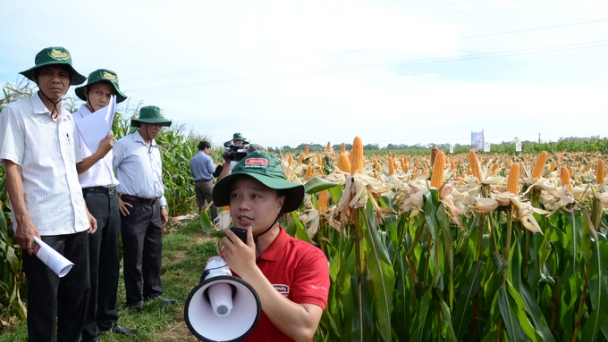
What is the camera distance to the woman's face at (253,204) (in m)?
1.52

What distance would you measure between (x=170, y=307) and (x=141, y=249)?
2.32ft

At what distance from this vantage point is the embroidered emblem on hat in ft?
5.03

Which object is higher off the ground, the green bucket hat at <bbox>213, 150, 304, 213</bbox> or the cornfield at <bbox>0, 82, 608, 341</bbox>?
the green bucket hat at <bbox>213, 150, 304, 213</bbox>

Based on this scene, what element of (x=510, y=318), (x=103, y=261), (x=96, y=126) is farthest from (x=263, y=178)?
(x=103, y=261)

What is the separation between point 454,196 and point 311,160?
291cm

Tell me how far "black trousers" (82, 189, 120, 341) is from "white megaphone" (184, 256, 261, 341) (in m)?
2.41

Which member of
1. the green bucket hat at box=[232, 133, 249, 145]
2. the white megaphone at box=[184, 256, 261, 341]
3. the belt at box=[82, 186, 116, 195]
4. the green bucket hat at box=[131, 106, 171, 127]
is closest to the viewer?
the white megaphone at box=[184, 256, 261, 341]

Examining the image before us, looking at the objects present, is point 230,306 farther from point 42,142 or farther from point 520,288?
point 42,142

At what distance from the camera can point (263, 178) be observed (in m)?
1.48

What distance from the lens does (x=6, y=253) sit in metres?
3.62

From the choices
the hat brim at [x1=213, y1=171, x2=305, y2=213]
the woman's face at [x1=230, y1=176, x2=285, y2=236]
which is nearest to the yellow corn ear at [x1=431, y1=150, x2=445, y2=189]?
the hat brim at [x1=213, y1=171, x2=305, y2=213]

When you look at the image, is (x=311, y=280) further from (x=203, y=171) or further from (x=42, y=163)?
(x=203, y=171)

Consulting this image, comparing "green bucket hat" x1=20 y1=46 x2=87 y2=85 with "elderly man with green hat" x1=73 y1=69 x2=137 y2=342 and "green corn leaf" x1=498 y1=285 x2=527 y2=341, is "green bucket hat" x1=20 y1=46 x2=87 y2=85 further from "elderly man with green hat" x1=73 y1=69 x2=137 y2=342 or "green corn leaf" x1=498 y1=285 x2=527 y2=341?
"green corn leaf" x1=498 y1=285 x2=527 y2=341

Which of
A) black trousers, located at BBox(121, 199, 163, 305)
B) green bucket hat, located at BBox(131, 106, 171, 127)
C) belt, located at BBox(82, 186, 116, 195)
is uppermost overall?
green bucket hat, located at BBox(131, 106, 171, 127)
